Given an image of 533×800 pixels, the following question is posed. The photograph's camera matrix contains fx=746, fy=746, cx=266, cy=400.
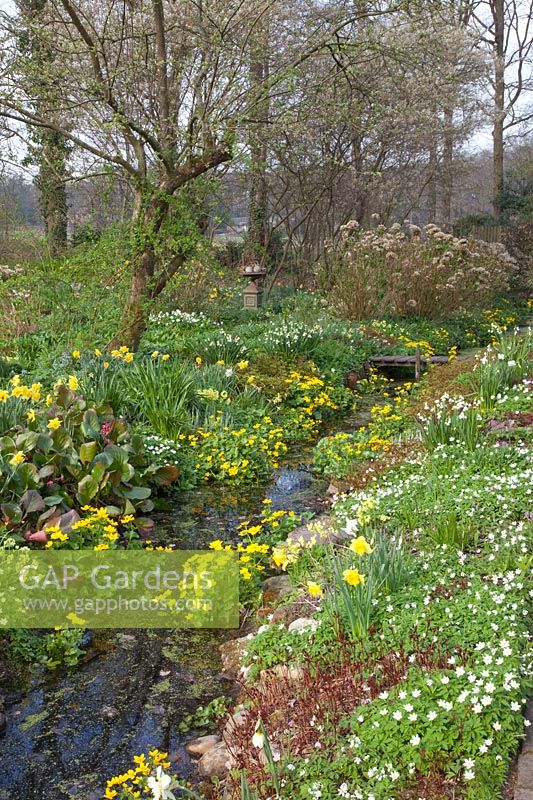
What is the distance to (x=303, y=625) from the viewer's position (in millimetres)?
3215

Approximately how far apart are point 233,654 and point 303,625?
49 centimetres

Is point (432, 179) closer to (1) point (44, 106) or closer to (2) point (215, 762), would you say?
(1) point (44, 106)

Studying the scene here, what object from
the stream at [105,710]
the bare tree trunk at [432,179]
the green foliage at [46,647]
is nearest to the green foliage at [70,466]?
the green foliage at [46,647]

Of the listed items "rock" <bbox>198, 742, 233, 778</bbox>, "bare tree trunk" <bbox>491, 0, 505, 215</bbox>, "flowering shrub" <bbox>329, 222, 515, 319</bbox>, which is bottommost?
"rock" <bbox>198, 742, 233, 778</bbox>

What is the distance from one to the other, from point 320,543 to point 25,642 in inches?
61.4

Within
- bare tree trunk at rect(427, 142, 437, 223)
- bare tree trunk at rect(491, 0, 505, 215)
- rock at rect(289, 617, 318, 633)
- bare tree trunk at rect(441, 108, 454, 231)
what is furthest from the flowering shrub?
bare tree trunk at rect(491, 0, 505, 215)

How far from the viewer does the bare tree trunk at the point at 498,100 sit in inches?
840

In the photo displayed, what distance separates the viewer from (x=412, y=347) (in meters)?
10.8

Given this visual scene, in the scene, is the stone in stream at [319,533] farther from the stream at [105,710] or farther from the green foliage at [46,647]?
the green foliage at [46,647]

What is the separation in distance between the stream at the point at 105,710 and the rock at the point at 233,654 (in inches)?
1.4

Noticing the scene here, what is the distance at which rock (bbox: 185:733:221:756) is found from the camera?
2842 millimetres

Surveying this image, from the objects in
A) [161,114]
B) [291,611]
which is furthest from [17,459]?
[161,114]

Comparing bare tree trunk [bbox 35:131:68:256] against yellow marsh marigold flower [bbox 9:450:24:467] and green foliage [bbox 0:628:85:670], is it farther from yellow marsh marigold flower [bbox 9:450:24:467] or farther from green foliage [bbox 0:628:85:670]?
green foliage [bbox 0:628:85:670]

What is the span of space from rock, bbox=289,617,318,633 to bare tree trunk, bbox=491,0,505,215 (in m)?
20.4
